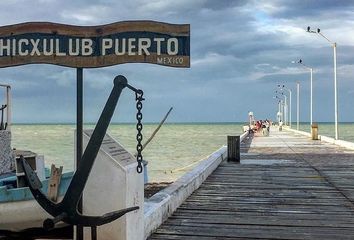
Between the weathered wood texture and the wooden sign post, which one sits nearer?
the wooden sign post

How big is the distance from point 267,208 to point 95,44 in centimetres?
496

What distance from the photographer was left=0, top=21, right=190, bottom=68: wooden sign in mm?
5531

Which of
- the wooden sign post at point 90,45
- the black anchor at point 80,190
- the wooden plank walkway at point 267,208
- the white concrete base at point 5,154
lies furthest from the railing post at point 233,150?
the black anchor at point 80,190

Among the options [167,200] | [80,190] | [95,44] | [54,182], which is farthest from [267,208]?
[80,190]

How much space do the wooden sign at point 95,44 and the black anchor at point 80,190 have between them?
731 mm

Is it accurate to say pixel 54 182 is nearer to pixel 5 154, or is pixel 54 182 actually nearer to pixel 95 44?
pixel 95 44

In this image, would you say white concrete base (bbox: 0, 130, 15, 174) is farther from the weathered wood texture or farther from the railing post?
the railing post

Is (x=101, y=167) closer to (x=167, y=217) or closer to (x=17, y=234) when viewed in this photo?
(x=17, y=234)

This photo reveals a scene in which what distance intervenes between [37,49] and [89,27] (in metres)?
0.59

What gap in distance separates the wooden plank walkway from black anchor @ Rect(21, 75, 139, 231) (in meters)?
2.15

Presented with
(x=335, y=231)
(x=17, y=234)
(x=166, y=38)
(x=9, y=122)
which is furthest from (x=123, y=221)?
(x=9, y=122)

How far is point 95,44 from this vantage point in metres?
5.70

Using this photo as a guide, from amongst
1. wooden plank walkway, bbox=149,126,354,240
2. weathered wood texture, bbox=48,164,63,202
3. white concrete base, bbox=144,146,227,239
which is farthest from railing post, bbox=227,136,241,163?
weathered wood texture, bbox=48,164,63,202

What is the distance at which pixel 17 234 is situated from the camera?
5531mm
